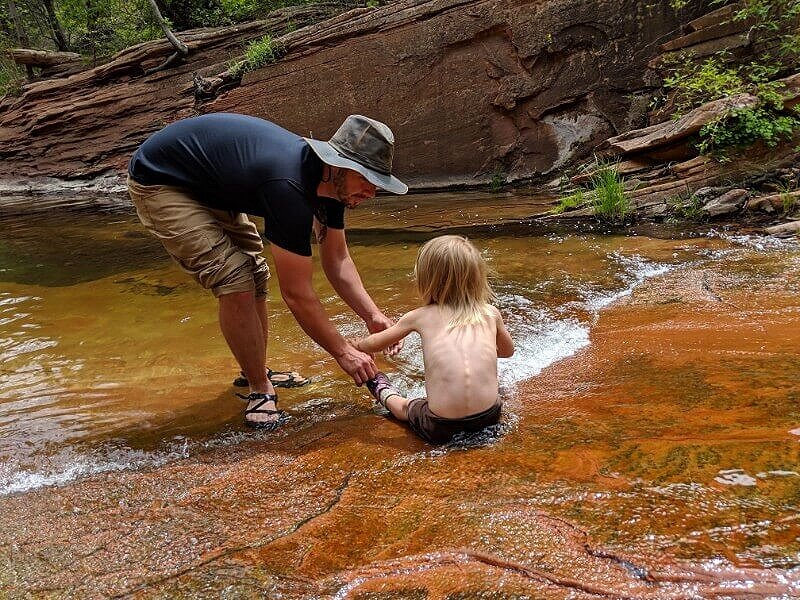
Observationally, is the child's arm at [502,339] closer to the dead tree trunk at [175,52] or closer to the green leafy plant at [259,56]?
the green leafy plant at [259,56]

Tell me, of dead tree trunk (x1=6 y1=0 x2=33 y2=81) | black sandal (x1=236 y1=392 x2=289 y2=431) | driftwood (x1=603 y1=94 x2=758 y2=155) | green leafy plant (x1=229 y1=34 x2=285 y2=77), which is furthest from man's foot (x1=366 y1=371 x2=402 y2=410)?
dead tree trunk (x1=6 y1=0 x2=33 y2=81)

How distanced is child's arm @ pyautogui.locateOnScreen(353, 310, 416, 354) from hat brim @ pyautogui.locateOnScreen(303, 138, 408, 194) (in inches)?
22.5

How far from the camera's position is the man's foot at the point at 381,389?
9.58 feet

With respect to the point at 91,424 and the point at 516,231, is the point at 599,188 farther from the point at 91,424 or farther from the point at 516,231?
the point at 91,424

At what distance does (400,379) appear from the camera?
348 cm

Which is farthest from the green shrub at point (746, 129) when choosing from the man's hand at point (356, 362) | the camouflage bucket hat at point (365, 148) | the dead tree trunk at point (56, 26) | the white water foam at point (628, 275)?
the dead tree trunk at point (56, 26)

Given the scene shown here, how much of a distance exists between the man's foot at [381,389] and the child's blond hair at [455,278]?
1.78ft

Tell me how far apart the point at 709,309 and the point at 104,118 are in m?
14.9

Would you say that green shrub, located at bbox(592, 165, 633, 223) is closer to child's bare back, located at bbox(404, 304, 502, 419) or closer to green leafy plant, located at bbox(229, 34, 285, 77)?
child's bare back, located at bbox(404, 304, 502, 419)

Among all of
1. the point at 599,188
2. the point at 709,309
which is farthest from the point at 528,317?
the point at 599,188

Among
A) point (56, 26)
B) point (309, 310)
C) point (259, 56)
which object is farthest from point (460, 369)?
point (56, 26)

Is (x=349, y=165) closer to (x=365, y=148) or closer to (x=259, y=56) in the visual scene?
(x=365, y=148)

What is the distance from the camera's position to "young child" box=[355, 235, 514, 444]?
2463 millimetres

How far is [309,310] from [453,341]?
66cm
